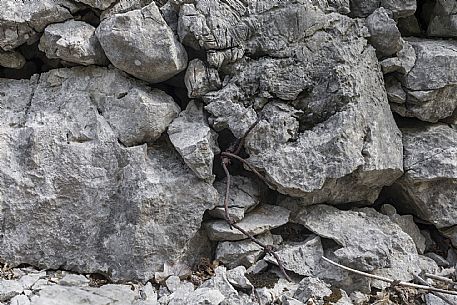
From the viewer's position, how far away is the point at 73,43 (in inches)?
149

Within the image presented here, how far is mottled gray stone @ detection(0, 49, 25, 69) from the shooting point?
13.3 ft

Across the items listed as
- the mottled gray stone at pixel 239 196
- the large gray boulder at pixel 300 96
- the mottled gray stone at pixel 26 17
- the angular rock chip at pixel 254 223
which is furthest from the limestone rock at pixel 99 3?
the angular rock chip at pixel 254 223

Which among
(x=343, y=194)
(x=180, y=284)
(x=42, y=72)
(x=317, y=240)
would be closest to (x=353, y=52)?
(x=343, y=194)

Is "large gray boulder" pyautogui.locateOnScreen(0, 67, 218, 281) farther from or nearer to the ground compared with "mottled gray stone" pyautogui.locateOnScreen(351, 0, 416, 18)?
nearer to the ground

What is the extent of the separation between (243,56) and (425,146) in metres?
1.70

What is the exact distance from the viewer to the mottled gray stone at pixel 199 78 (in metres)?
3.89

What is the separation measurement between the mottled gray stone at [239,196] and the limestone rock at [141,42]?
103cm

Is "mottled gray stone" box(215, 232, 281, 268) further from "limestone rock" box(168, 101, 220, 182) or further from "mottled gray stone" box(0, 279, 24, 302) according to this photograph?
"mottled gray stone" box(0, 279, 24, 302)

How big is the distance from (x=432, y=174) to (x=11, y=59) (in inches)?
142

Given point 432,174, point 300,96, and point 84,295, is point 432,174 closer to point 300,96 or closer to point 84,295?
point 300,96

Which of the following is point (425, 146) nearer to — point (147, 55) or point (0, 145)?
point (147, 55)

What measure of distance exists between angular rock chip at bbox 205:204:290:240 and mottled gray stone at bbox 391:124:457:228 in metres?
1.09

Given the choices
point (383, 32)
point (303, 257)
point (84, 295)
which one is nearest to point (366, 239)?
point (303, 257)

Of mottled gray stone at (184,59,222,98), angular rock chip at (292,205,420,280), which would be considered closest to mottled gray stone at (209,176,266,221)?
angular rock chip at (292,205,420,280)
